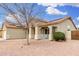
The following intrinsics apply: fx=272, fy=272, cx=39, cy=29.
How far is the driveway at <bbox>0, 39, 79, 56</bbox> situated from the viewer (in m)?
4.96

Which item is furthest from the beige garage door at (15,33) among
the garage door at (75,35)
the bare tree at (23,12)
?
the garage door at (75,35)

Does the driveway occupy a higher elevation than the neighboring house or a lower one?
lower

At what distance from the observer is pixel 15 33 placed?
5051mm

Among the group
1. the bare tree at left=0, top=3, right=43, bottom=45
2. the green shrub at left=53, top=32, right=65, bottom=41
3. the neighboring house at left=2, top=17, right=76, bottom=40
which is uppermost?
the bare tree at left=0, top=3, right=43, bottom=45

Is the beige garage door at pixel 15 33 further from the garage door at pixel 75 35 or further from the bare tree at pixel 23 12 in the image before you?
the garage door at pixel 75 35

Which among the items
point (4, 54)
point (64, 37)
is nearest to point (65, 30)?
point (64, 37)

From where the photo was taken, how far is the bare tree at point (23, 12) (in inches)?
197

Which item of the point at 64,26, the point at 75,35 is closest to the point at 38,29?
the point at 64,26

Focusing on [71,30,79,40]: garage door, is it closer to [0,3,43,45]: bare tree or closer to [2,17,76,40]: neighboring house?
[2,17,76,40]: neighboring house

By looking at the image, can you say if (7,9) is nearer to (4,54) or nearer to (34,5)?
(34,5)

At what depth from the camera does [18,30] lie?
505cm

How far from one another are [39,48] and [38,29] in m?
0.35

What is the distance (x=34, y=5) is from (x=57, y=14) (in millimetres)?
457

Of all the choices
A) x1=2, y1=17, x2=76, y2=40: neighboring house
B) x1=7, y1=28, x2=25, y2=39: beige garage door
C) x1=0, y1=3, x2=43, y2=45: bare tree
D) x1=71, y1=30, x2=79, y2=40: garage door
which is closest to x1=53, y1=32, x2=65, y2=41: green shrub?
x1=2, y1=17, x2=76, y2=40: neighboring house
